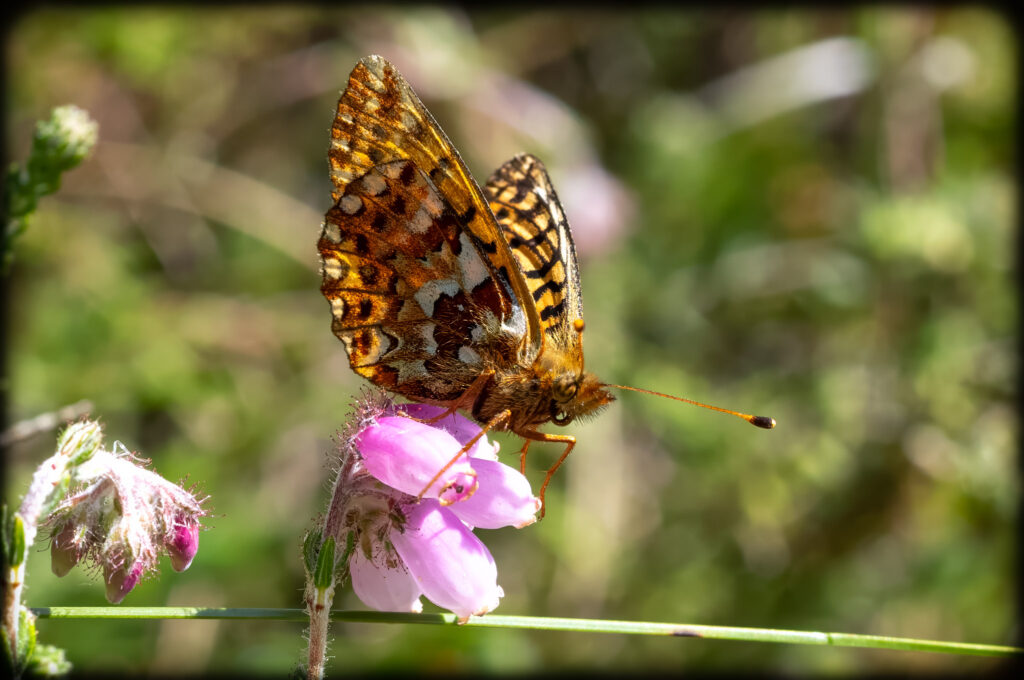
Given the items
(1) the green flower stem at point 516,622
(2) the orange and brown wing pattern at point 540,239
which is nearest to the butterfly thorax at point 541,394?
(2) the orange and brown wing pattern at point 540,239

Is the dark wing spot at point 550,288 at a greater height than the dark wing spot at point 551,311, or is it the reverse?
the dark wing spot at point 550,288

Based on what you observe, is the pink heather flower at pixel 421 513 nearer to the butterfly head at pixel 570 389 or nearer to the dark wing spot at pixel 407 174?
the butterfly head at pixel 570 389

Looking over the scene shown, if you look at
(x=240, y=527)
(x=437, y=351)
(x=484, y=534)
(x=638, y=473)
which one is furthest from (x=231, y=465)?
(x=437, y=351)

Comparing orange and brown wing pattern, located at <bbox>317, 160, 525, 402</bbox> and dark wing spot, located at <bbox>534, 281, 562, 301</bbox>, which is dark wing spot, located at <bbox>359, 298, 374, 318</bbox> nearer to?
orange and brown wing pattern, located at <bbox>317, 160, 525, 402</bbox>

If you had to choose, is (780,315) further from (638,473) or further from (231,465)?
(231,465)

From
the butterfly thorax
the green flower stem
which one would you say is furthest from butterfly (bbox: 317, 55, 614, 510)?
the green flower stem

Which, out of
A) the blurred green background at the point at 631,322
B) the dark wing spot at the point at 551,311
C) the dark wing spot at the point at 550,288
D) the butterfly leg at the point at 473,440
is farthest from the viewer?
the blurred green background at the point at 631,322

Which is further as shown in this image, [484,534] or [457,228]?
[484,534]
